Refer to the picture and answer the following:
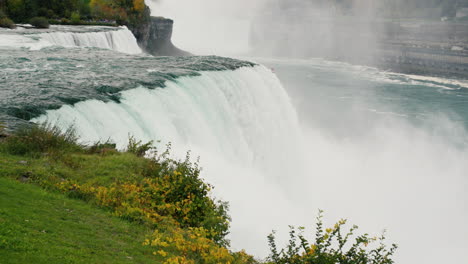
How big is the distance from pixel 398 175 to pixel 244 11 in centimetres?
11309

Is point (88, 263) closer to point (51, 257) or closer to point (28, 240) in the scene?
point (51, 257)

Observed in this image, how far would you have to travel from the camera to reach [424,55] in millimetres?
75688

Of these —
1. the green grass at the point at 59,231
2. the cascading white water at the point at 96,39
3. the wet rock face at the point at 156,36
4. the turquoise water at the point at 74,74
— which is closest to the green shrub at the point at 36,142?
the turquoise water at the point at 74,74

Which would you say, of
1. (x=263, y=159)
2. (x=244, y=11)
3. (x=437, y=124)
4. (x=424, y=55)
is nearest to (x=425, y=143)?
(x=437, y=124)

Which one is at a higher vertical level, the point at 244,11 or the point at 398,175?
the point at 244,11

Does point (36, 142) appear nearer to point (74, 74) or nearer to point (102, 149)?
point (102, 149)

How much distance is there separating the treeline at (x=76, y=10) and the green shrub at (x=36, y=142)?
30.4 metres

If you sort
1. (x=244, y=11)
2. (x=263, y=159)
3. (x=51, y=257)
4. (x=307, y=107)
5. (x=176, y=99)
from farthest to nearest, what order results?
(x=244, y=11)
(x=307, y=107)
(x=263, y=159)
(x=176, y=99)
(x=51, y=257)

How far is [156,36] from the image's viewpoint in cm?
5578

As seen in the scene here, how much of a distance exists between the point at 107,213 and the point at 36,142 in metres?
3.27

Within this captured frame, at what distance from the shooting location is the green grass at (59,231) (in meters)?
5.57

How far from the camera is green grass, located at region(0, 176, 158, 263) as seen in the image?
18.3 ft

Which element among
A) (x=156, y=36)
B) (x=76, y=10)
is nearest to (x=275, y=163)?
(x=76, y=10)

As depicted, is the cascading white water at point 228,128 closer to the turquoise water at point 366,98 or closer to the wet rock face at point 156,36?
the turquoise water at point 366,98
